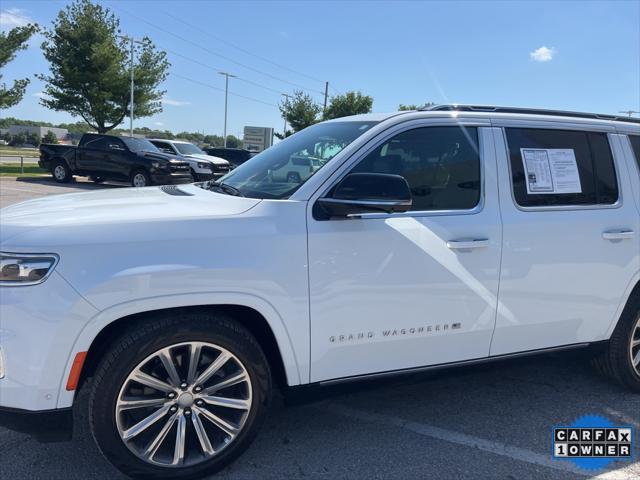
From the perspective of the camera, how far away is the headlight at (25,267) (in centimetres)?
222

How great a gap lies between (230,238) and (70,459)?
1.54 meters

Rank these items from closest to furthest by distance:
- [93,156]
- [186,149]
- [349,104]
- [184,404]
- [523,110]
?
[184,404]
[523,110]
[93,156]
[186,149]
[349,104]

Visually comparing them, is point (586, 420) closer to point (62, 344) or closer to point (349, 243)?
point (349, 243)

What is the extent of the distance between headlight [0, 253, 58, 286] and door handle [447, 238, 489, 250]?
2.01 meters

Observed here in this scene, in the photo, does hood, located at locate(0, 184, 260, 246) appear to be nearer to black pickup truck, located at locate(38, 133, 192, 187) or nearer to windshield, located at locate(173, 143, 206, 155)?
black pickup truck, located at locate(38, 133, 192, 187)

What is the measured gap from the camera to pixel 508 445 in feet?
10.1

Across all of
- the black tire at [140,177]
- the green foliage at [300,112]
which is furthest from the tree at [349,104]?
the black tire at [140,177]

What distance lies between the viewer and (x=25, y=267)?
7.31 feet

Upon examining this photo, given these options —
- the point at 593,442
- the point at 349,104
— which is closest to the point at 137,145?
the point at 593,442

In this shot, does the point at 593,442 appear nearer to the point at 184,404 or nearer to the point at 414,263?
the point at 414,263

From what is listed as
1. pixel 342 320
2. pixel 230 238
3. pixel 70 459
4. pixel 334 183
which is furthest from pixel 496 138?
pixel 70 459

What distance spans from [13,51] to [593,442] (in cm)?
Answer: 2372

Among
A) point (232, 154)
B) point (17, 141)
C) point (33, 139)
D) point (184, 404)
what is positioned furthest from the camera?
point (33, 139)

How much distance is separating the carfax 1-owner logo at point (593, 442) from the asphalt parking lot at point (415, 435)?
0.06 metres
